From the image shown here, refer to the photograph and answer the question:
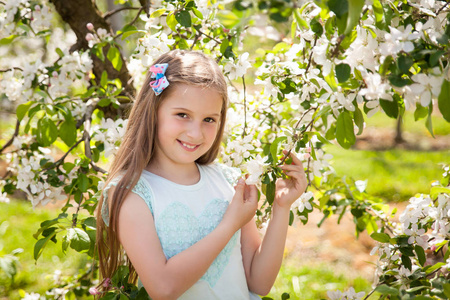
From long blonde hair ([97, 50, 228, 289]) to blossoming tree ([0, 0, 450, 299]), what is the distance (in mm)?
88

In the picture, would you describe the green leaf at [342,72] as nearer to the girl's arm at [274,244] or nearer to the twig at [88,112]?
the girl's arm at [274,244]

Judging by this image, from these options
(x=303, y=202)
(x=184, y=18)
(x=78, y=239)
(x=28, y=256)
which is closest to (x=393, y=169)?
(x=303, y=202)

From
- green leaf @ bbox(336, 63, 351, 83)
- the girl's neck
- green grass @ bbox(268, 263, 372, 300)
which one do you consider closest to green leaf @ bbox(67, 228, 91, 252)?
the girl's neck

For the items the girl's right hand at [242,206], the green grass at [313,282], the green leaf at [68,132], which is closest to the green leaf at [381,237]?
the girl's right hand at [242,206]

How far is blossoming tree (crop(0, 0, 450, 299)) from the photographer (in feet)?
3.83

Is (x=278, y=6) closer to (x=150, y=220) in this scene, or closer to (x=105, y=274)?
(x=150, y=220)

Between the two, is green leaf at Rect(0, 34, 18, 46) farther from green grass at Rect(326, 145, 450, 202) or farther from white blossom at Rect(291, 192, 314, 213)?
green grass at Rect(326, 145, 450, 202)

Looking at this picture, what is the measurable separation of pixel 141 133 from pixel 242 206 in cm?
43

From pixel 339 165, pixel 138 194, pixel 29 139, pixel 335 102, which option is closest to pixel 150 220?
pixel 138 194

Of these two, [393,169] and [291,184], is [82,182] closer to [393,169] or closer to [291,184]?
[291,184]

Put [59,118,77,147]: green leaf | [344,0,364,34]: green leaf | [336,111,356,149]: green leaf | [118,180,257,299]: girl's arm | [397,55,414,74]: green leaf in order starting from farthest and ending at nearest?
[59,118,77,147]: green leaf < [118,180,257,299]: girl's arm < [336,111,356,149]: green leaf < [397,55,414,74]: green leaf < [344,0,364,34]: green leaf

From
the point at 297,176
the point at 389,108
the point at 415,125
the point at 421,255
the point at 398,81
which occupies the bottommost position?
the point at 415,125

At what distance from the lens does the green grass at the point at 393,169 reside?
4.57m

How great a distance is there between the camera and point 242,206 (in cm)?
164
